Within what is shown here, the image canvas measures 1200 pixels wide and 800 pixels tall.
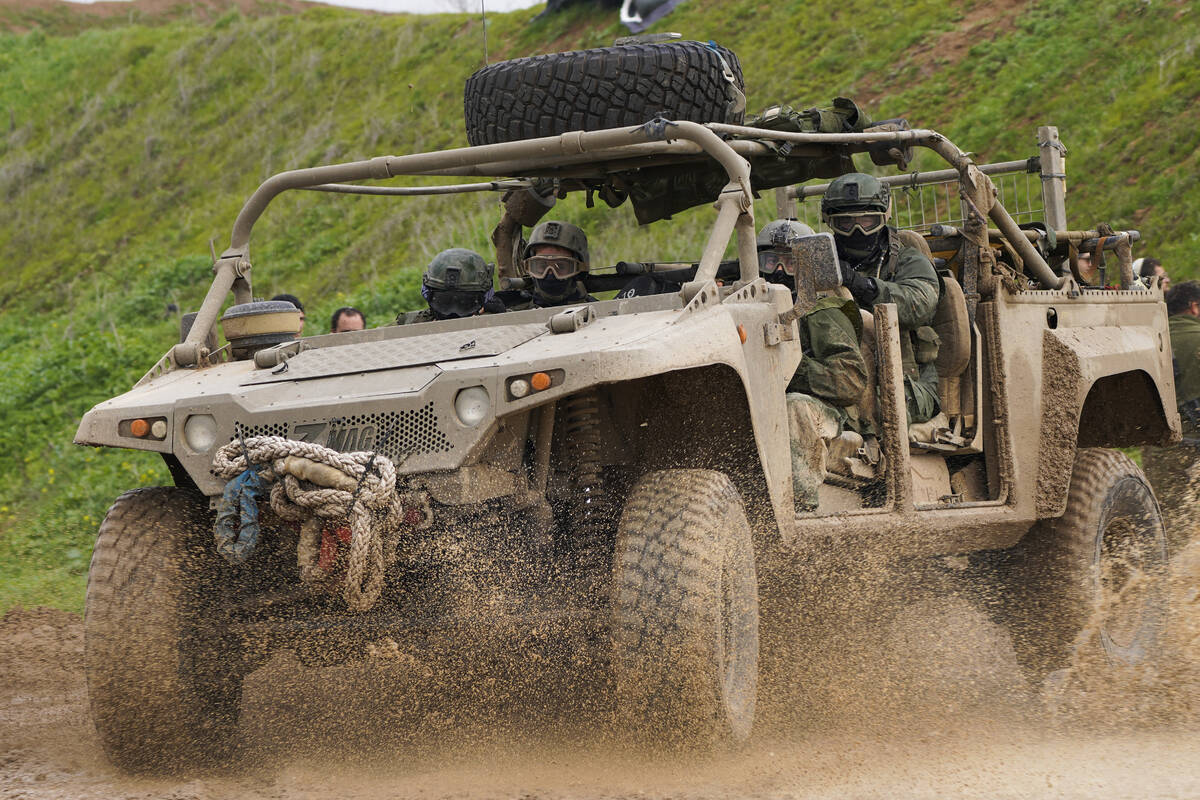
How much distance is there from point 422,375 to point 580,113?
65.8 inches

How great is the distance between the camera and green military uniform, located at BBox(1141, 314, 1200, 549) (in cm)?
912

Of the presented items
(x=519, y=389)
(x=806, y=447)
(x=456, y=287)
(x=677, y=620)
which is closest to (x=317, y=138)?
(x=456, y=287)

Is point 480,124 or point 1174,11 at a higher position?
point 1174,11

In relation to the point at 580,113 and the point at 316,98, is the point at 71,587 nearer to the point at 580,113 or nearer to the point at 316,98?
the point at 580,113

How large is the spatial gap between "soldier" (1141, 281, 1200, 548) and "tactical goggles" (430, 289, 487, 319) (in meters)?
4.45

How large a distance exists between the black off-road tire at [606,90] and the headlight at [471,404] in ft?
5.74

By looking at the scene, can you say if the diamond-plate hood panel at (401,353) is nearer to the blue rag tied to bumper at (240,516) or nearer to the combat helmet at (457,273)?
the blue rag tied to bumper at (240,516)

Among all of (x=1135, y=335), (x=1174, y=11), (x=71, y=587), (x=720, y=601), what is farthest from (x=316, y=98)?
(x=720, y=601)

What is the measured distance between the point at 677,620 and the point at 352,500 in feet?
3.01

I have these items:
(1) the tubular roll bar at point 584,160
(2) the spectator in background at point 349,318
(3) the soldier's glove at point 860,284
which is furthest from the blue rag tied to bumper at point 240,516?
(2) the spectator in background at point 349,318

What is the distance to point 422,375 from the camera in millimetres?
4383

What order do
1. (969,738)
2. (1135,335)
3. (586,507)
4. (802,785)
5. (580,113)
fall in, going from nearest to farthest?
1. (802,785)
2. (586,507)
3. (969,738)
4. (580,113)
5. (1135,335)

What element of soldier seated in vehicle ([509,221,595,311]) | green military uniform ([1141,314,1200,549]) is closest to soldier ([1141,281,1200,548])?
green military uniform ([1141,314,1200,549])

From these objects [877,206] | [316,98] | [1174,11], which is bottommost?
[877,206]
